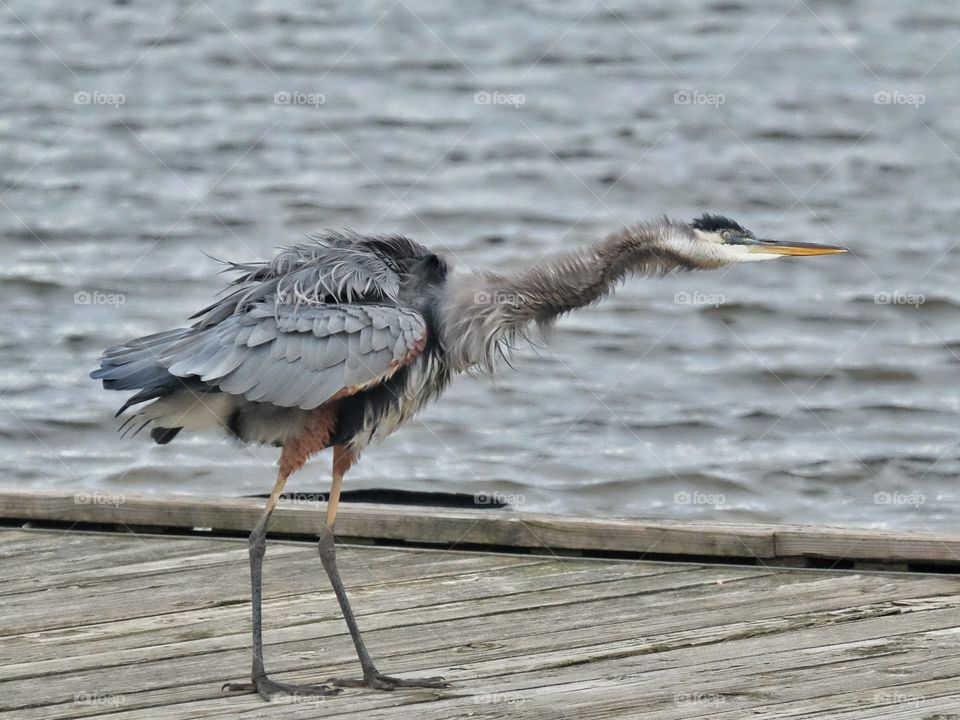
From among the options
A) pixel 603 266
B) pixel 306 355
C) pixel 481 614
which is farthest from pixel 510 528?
pixel 306 355

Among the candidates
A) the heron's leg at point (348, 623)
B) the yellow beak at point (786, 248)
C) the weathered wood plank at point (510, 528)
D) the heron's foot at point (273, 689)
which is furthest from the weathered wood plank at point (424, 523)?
the heron's foot at point (273, 689)

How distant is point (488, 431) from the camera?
31.6 feet

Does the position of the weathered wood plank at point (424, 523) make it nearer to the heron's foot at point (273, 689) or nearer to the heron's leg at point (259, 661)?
the heron's leg at point (259, 661)

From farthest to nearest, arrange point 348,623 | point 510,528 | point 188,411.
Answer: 1. point 510,528
2. point 188,411
3. point 348,623

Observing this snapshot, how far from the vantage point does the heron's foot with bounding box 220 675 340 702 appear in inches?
172

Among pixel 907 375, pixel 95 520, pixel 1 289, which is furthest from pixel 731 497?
pixel 1 289

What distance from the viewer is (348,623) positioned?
4.71m

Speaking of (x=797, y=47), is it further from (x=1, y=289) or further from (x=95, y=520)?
(x=95, y=520)

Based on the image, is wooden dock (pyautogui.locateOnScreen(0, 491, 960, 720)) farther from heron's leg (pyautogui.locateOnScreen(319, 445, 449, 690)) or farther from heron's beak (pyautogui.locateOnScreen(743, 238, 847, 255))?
heron's beak (pyautogui.locateOnScreen(743, 238, 847, 255))

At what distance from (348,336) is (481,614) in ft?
3.64

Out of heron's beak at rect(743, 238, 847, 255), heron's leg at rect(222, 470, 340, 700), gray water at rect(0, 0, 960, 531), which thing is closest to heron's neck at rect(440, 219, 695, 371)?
heron's beak at rect(743, 238, 847, 255)

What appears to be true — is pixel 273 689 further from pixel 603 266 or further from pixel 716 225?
pixel 716 225

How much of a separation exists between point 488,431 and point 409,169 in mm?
3144

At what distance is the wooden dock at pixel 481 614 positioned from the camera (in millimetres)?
4281
